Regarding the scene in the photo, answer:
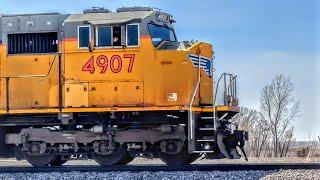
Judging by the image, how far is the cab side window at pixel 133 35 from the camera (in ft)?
49.6

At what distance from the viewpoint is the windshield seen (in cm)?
1534

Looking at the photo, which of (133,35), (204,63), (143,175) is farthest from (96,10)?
(143,175)

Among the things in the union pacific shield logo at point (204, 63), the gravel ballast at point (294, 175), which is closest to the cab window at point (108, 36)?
the union pacific shield logo at point (204, 63)

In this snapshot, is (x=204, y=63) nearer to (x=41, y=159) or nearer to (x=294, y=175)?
(x=294, y=175)

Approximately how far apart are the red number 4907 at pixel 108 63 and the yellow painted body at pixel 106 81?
2.1 inches

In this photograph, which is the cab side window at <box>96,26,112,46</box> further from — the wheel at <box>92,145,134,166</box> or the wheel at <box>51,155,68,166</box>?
the wheel at <box>51,155,68,166</box>

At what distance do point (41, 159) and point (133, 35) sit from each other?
3938mm

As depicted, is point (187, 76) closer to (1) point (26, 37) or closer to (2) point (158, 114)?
(2) point (158, 114)

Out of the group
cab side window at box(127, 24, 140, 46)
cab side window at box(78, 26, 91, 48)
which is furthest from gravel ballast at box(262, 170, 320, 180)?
cab side window at box(78, 26, 91, 48)

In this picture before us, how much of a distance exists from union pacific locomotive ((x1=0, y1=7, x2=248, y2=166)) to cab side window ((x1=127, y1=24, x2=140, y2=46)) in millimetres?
25

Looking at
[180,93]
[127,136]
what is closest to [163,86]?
[180,93]

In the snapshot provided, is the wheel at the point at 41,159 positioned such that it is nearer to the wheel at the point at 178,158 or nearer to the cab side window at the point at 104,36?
the wheel at the point at 178,158

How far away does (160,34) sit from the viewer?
1573 cm

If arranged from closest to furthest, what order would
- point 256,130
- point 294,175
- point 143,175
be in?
point 294,175 → point 143,175 → point 256,130
